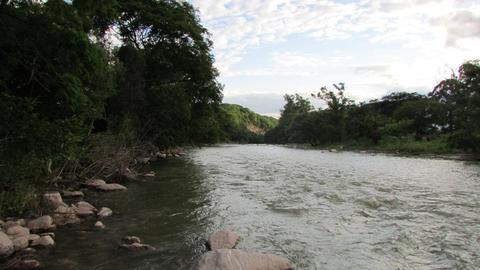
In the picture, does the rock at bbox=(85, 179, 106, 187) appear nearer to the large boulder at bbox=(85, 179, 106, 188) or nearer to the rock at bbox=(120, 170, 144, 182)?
the large boulder at bbox=(85, 179, 106, 188)

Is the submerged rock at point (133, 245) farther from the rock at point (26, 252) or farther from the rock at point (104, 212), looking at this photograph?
the rock at point (104, 212)

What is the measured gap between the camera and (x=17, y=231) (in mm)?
8219

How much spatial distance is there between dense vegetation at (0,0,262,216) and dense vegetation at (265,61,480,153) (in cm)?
2438

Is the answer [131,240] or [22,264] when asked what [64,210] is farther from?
[22,264]

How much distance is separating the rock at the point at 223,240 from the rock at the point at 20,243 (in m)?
3.67

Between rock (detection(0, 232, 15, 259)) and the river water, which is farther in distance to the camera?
the river water

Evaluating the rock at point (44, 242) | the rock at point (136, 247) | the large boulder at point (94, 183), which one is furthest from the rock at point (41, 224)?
the large boulder at point (94, 183)

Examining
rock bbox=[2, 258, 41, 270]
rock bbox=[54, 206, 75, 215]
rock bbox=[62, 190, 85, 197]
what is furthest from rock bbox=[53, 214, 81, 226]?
rock bbox=[62, 190, 85, 197]

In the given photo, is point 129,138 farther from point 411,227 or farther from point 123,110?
point 411,227

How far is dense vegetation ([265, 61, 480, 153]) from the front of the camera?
1368 inches

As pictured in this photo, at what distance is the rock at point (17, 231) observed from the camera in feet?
26.4

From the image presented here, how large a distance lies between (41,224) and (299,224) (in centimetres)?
643

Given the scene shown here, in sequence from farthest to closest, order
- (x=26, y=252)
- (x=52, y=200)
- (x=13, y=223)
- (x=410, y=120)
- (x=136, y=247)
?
(x=410, y=120)
(x=52, y=200)
(x=13, y=223)
(x=136, y=247)
(x=26, y=252)

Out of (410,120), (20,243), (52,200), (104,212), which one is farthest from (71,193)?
(410,120)
